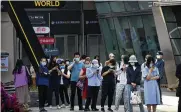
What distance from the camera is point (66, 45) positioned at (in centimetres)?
3969

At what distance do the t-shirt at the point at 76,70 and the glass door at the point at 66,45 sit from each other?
2250 centimetres

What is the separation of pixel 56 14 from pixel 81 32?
2526mm

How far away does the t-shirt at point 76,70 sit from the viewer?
16312mm

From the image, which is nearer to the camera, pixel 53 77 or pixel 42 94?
pixel 42 94

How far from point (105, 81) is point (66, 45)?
24.2m

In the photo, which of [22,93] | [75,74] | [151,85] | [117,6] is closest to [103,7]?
[117,6]

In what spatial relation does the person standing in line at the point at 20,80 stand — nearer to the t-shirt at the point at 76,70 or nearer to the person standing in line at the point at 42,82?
the person standing in line at the point at 42,82

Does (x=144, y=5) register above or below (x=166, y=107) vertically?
above

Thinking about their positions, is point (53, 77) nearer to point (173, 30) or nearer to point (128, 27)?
point (173, 30)

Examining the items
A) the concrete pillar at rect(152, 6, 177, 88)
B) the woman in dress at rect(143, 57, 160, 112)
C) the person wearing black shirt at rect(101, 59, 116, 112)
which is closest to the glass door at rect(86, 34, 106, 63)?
the concrete pillar at rect(152, 6, 177, 88)

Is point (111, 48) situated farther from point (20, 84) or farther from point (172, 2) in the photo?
point (20, 84)

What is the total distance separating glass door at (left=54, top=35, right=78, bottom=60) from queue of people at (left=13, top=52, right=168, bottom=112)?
21.7 metres

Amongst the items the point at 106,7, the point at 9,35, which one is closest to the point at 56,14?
the point at 106,7

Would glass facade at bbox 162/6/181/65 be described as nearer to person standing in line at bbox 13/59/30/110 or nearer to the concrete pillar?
the concrete pillar
